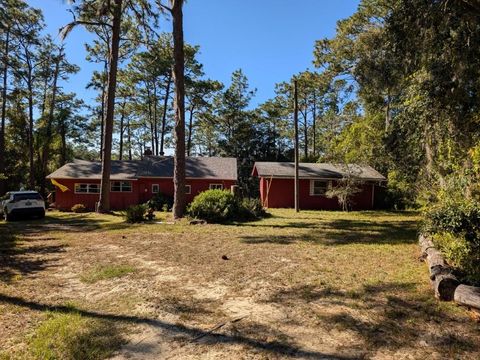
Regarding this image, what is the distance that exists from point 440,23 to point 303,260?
6.64m

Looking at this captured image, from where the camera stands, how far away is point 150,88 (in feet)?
137

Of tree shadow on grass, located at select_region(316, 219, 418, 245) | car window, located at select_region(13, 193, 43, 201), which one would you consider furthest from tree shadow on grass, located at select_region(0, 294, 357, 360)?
car window, located at select_region(13, 193, 43, 201)

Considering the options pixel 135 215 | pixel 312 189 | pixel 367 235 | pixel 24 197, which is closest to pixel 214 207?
pixel 135 215

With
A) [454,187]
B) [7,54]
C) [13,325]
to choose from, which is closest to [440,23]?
[454,187]

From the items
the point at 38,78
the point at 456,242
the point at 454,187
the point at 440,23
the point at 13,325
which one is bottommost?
the point at 13,325

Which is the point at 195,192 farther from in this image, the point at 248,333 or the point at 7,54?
the point at 248,333

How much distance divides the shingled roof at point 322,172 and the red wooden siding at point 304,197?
0.57 meters

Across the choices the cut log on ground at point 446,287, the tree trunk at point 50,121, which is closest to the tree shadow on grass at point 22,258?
the cut log on ground at point 446,287

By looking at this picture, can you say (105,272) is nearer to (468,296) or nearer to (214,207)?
(468,296)

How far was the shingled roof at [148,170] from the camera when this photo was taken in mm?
27625

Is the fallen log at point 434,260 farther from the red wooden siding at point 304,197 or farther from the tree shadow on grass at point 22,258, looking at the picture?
the red wooden siding at point 304,197

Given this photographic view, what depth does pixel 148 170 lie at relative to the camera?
93.1 ft

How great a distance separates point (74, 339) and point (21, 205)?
17906 mm

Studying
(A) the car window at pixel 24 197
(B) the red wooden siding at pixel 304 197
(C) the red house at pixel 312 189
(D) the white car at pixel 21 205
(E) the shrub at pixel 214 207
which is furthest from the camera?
(B) the red wooden siding at pixel 304 197
